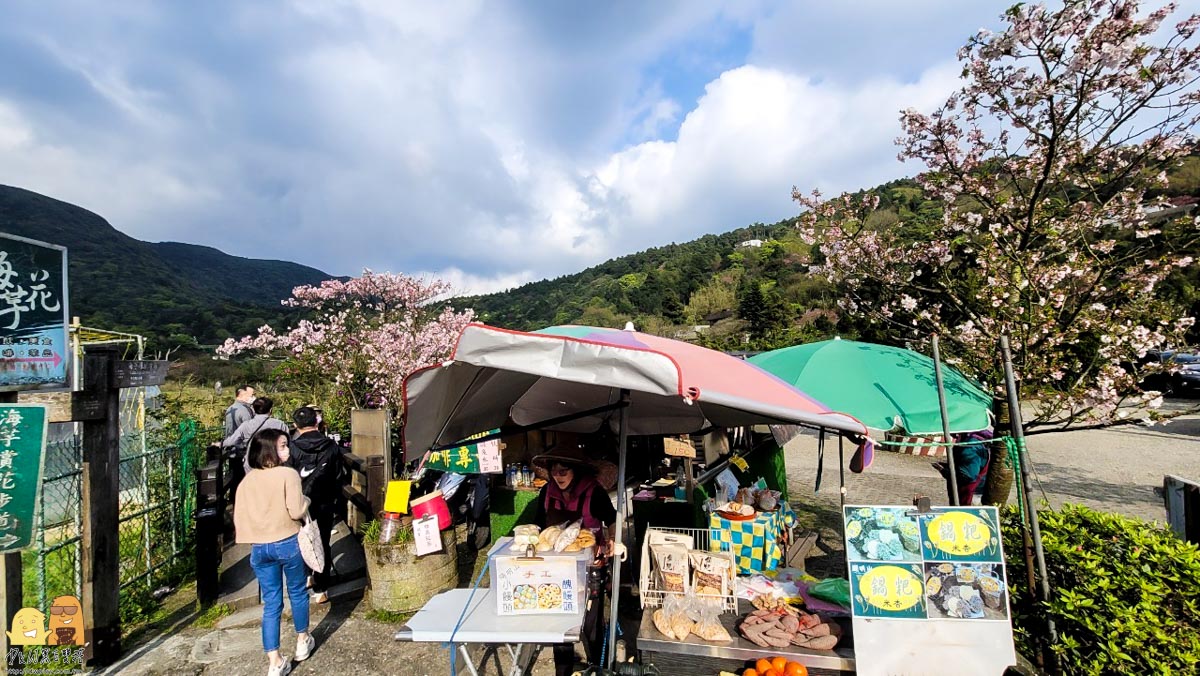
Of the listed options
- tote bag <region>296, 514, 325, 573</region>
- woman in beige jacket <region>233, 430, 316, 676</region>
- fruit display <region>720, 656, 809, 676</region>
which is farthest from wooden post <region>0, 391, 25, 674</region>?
fruit display <region>720, 656, 809, 676</region>

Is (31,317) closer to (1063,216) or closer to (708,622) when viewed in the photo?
(708,622)

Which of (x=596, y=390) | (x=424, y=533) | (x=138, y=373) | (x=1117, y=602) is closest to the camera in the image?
(x=1117, y=602)

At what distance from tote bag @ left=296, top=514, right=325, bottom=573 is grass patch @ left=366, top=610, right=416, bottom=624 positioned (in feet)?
2.96

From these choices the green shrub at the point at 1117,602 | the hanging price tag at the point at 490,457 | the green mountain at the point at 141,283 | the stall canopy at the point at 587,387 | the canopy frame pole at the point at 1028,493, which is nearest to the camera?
the stall canopy at the point at 587,387

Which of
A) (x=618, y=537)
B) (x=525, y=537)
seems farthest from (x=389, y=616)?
(x=618, y=537)

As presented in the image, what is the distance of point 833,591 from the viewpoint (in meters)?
3.30

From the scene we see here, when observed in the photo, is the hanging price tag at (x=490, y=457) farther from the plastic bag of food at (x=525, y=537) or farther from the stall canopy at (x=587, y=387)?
the plastic bag of food at (x=525, y=537)

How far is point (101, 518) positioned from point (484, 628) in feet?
10.4

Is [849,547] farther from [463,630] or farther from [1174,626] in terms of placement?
[463,630]

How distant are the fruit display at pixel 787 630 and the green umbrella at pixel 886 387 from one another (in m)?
1.47

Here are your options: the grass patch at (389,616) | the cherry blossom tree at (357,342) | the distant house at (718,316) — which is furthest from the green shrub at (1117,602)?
the distant house at (718,316)

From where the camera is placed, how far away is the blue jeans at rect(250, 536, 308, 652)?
3543 mm

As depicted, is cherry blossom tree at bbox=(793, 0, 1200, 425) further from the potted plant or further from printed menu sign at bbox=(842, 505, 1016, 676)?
the potted plant

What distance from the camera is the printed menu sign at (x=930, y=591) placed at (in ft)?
8.86
